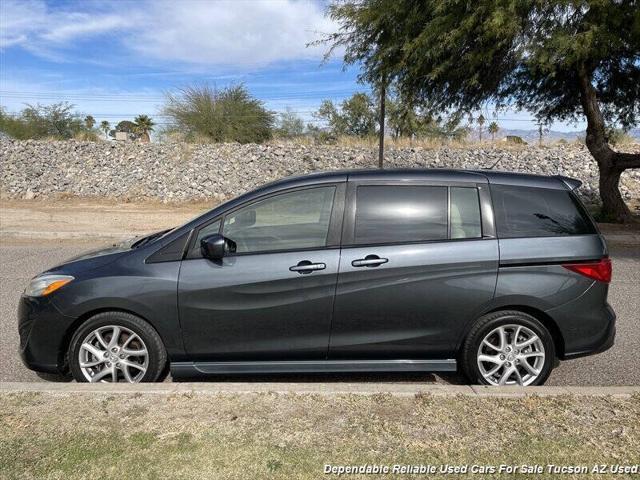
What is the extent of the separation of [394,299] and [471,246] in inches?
29.1

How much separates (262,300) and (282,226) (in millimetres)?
694

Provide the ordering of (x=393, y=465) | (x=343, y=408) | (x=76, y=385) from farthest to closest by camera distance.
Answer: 1. (x=76, y=385)
2. (x=343, y=408)
3. (x=393, y=465)

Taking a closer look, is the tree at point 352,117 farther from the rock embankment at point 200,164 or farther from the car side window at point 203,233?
the car side window at point 203,233

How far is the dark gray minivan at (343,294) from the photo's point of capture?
392 centimetres

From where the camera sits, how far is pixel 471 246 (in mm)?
4035

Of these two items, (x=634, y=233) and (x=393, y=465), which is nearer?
(x=393, y=465)

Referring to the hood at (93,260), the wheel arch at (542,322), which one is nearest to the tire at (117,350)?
the hood at (93,260)

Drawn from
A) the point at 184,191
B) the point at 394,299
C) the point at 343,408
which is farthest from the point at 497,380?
the point at 184,191

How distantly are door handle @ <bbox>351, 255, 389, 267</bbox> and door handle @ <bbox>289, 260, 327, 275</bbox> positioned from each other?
244mm

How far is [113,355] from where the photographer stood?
4.01 meters

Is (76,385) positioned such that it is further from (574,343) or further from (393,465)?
(574,343)

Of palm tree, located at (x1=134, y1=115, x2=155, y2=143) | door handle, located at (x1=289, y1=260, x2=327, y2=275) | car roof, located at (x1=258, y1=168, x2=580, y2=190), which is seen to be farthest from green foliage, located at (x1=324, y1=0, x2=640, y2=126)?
palm tree, located at (x1=134, y1=115, x2=155, y2=143)

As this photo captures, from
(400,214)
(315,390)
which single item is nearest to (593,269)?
(400,214)

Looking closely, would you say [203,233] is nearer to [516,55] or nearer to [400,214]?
[400,214]
